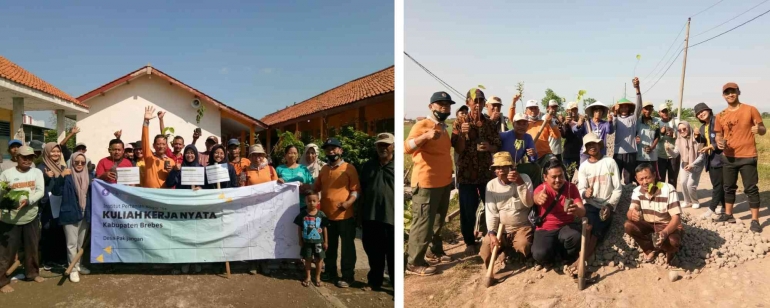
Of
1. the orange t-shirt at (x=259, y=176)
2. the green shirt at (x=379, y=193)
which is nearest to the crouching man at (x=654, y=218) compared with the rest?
the green shirt at (x=379, y=193)

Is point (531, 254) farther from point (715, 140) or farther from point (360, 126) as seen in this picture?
point (360, 126)

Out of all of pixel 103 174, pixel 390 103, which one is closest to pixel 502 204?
pixel 103 174

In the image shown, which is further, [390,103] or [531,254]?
[390,103]

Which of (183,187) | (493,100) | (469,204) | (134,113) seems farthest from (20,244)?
(134,113)

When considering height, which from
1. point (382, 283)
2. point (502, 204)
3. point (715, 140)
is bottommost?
point (382, 283)

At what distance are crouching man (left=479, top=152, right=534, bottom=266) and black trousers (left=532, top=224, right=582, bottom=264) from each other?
0.08 meters

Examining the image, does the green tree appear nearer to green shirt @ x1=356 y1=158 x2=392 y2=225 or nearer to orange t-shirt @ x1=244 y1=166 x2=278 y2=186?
green shirt @ x1=356 y1=158 x2=392 y2=225

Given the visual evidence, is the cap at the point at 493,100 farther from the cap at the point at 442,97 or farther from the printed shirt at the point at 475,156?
the cap at the point at 442,97

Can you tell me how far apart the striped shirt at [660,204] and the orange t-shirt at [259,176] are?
2.85 m

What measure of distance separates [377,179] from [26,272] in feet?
9.15

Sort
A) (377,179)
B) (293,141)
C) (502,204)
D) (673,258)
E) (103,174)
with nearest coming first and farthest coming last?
(673,258), (502,204), (377,179), (103,174), (293,141)

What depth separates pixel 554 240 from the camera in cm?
310

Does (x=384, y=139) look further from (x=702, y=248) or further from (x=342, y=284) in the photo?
(x=702, y=248)

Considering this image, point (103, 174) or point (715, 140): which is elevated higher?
point (715, 140)
